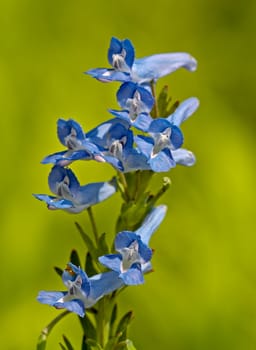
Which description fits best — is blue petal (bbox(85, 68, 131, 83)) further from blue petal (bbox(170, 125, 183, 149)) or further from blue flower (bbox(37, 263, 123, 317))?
blue flower (bbox(37, 263, 123, 317))

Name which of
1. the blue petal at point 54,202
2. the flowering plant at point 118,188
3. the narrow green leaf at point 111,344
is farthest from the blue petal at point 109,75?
the narrow green leaf at point 111,344

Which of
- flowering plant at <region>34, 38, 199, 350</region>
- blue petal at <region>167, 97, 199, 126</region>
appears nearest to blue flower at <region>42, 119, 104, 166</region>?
flowering plant at <region>34, 38, 199, 350</region>

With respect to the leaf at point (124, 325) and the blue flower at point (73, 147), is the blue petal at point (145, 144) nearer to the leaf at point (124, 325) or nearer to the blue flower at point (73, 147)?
the blue flower at point (73, 147)

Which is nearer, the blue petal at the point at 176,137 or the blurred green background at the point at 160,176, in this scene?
the blue petal at the point at 176,137

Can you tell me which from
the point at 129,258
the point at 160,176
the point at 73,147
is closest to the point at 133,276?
the point at 129,258

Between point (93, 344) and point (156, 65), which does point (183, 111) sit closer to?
point (156, 65)
